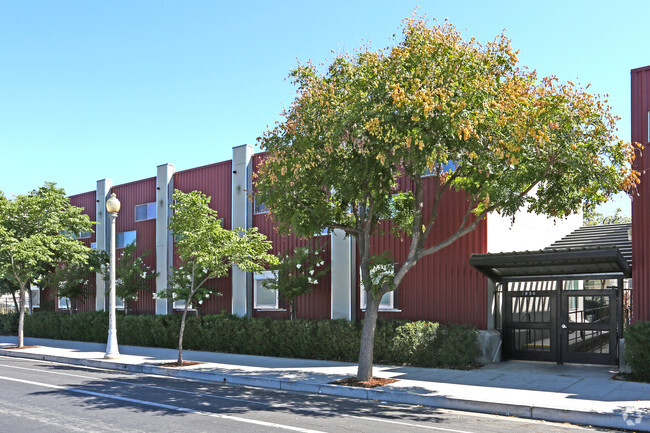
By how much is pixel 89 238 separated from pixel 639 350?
2601cm

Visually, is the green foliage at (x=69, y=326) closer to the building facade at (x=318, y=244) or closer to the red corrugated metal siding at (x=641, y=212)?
the building facade at (x=318, y=244)

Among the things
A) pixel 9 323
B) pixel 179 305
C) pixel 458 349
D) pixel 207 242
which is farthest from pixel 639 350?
pixel 9 323

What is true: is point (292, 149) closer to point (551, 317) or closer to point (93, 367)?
point (551, 317)

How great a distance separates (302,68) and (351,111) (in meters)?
2.21

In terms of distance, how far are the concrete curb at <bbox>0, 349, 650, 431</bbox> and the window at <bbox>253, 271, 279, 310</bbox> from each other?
585 centimetres

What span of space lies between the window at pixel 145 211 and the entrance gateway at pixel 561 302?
53.2ft

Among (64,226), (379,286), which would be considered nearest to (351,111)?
(379,286)

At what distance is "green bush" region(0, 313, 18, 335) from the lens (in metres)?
31.7

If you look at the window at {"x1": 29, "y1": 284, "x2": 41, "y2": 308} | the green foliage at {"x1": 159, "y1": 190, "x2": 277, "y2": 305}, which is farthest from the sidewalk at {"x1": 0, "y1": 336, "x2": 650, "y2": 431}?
the window at {"x1": 29, "y1": 284, "x2": 41, "y2": 308}

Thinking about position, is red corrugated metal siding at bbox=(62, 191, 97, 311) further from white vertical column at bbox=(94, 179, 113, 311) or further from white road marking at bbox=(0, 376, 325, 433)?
white road marking at bbox=(0, 376, 325, 433)

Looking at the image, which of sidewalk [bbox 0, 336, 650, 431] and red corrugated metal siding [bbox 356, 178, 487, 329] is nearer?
sidewalk [bbox 0, 336, 650, 431]

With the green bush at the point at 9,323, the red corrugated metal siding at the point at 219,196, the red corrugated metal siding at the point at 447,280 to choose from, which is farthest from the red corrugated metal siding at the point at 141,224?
the red corrugated metal siding at the point at 447,280

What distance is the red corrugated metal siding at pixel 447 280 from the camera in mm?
17516

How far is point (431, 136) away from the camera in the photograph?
11992mm
